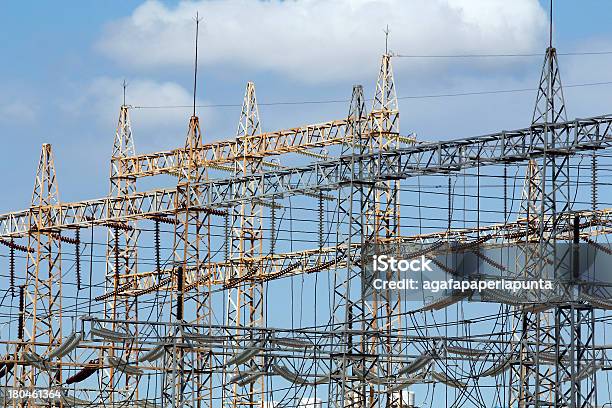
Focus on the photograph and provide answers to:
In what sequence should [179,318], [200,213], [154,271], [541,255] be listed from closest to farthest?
[541,255] → [179,318] → [200,213] → [154,271]

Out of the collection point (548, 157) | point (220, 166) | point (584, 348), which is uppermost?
point (220, 166)

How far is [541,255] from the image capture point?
115 ft

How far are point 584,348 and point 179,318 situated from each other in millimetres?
12477

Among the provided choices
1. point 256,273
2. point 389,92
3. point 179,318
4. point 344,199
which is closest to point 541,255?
point 344,199

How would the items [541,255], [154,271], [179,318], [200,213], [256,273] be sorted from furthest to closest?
[154,271]
[256,273]
[200,213]
[179,318]
[541,255]

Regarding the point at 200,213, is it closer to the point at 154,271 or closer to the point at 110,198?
the point at 110,198

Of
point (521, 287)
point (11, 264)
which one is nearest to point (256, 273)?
point (11, 264)

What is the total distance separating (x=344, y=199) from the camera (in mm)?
40438

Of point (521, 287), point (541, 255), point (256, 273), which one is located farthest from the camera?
point (256, 273)

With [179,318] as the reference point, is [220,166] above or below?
above

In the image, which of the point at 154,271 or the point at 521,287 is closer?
the point at 521,287

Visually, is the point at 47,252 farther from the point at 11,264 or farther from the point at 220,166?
the point at 220,166

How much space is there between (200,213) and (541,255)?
16070 mm

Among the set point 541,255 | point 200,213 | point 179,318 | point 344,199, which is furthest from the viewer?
point 200,213
